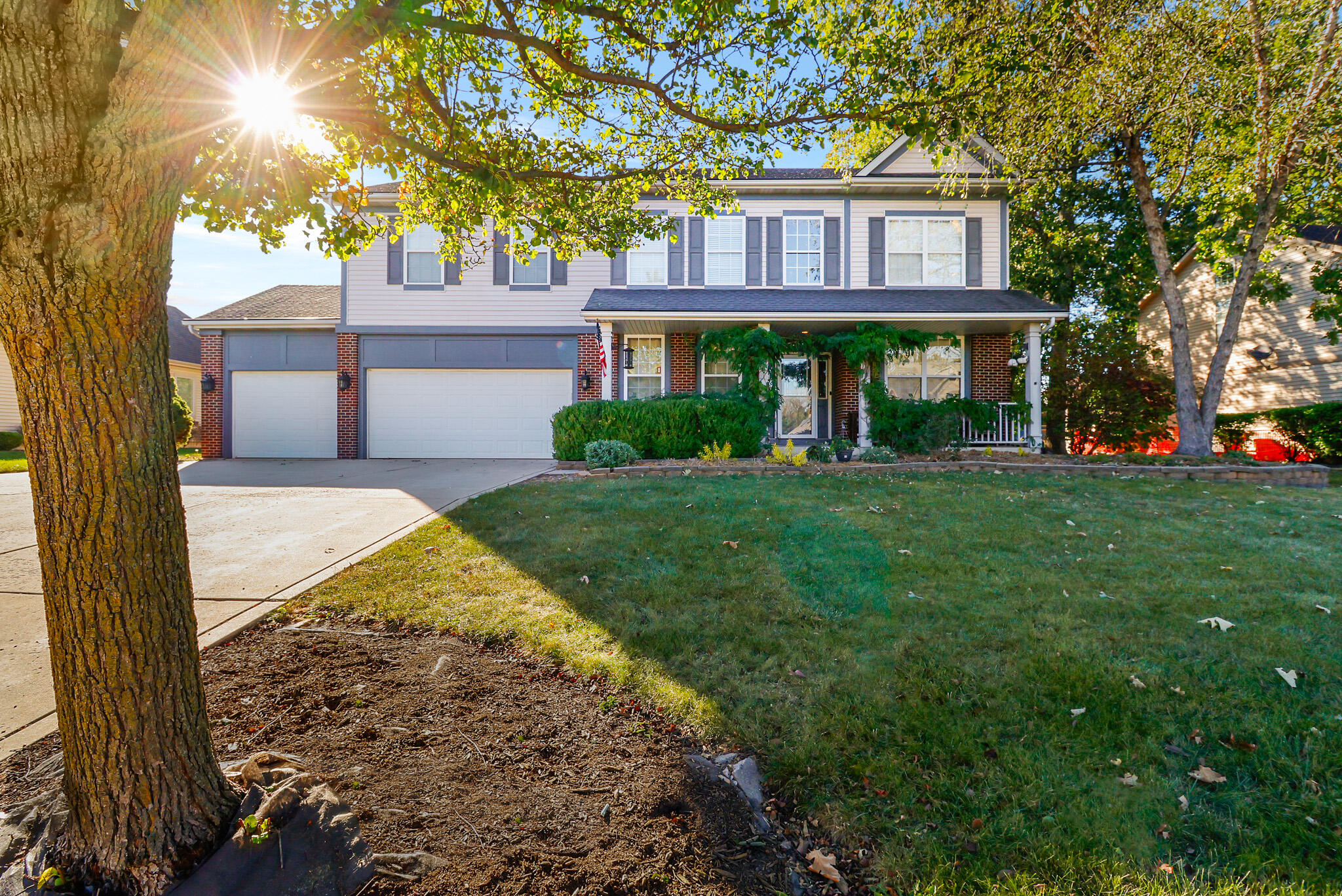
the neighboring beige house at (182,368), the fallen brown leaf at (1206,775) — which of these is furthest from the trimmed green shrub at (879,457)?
the neighboring beige house at (182,368)

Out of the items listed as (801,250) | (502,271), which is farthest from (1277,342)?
(502,271)

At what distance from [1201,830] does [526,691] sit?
2.42m

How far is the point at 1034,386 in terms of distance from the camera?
12.1m

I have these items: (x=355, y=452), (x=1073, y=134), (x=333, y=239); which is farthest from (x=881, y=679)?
(x=355, y=452)

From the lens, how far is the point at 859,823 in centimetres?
189

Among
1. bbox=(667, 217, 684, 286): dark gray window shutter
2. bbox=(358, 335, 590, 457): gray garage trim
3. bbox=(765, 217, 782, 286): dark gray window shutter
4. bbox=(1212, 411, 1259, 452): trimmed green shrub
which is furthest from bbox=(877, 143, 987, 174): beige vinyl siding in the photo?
bbox=(1212, 411, 1259, 452): trimmed green shrub

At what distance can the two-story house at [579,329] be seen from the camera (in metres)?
13.6

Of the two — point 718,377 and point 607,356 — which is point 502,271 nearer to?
point 607,356

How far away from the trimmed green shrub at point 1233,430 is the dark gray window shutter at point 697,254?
13181 millimetres

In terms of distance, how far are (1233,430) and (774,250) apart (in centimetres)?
1239

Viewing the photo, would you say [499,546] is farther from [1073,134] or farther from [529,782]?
[1073,134]

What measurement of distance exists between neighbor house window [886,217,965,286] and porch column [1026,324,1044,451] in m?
2.27

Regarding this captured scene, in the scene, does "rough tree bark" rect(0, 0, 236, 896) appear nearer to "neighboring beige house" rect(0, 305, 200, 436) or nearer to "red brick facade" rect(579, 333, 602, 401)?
"red brick facade" rect(579, 333, 602, 401)

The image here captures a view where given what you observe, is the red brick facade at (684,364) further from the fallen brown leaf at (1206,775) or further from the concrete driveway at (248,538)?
the fallen brown leaf at (1206,775)
